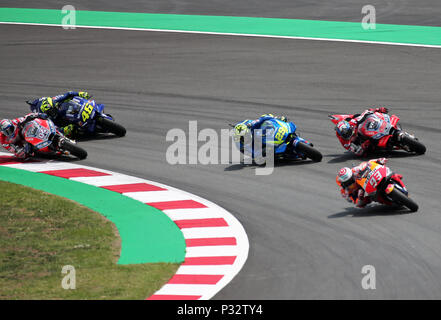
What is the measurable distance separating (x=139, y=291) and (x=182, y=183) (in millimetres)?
5635

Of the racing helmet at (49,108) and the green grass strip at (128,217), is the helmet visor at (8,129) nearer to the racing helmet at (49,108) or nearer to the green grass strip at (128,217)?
the green grass strip at (128,217)

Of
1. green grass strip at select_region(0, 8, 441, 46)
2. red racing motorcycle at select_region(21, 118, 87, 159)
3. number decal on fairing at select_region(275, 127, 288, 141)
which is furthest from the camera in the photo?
green grass strip at select_region(0, 8, 441, 46)

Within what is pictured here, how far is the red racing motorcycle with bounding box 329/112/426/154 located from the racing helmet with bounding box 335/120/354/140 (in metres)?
0.26

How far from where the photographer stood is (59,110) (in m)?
18.8

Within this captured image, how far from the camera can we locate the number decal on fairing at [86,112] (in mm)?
18839

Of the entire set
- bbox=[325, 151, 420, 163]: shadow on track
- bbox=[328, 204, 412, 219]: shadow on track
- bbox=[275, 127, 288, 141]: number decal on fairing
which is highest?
bbox=[275, 127, 288, 141]: number decal on fairing

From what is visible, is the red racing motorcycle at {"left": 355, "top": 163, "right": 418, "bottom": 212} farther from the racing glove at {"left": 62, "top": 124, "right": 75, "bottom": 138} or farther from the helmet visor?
the racing glove at {"left": 62, "top": 124, "right": 75, "bottom": 138}

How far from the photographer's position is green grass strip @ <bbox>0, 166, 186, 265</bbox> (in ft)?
39.5

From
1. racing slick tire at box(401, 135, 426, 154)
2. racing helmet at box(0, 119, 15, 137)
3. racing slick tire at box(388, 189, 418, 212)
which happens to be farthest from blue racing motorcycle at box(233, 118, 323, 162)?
racing helmet at box(0, 119, 15, 137)

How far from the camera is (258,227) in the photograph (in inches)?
517

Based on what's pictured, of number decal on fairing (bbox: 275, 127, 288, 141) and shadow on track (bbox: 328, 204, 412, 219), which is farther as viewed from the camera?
number decal on fairing (bbox: 275, 127, 288, 141)

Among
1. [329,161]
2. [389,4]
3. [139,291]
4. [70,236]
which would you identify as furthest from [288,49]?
[139,291]

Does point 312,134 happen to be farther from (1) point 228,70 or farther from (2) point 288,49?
(2) point 288,49

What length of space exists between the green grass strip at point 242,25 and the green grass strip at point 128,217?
1510cm
